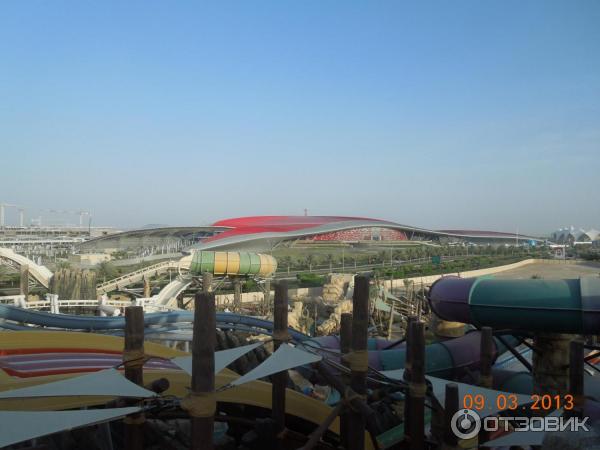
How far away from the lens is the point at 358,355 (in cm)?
391

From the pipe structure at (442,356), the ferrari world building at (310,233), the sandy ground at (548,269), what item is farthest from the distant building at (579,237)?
the pipe structure at (442,356)

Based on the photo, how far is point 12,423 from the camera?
2.56 meters

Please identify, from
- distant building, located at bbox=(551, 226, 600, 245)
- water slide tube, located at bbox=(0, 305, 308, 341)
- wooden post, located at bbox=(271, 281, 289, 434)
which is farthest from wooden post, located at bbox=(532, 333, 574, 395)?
distant building, located at bbox=(551, 226, 600, 245)

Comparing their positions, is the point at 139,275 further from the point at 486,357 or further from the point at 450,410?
the point at 450,410

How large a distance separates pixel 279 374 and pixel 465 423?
159 centimetres

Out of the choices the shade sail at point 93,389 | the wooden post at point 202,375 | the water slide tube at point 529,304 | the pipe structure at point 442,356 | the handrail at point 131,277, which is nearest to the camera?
the wooden post at point 202,375

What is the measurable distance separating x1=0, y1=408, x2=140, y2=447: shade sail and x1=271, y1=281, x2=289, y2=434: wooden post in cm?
180

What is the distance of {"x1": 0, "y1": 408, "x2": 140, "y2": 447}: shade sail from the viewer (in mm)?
2455

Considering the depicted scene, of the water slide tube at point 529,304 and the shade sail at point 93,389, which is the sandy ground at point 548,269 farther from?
the shade sail at point 93,389

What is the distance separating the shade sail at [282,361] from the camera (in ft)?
11.7

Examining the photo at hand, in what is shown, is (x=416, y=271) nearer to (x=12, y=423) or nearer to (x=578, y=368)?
(x=578, y=368)

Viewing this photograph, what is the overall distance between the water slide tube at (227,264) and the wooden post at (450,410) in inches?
565

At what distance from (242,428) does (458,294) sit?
149 inches

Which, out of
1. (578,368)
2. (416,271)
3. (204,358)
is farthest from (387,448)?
(416,271)
